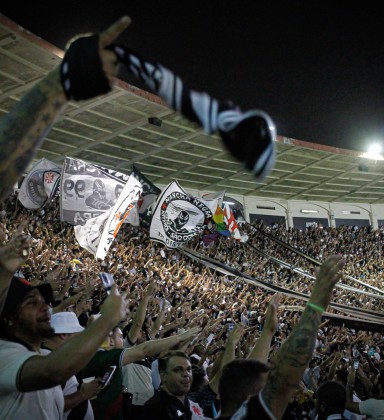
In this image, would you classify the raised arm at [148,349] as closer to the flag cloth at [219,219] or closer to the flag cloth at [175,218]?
the flag cloth at [175,218]

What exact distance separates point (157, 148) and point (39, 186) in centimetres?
777

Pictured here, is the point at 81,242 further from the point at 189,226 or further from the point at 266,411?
the point at 266,411

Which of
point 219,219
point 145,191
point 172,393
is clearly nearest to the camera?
point 172,393

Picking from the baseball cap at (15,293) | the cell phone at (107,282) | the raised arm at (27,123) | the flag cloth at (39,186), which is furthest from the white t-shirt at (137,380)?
the flag cloth at (39,186)

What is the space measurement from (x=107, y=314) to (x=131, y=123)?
1724cm

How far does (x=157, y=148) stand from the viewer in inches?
813

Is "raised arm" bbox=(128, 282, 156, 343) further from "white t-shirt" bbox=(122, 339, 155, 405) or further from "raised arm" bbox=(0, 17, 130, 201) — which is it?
"raised arm" bbox=(0, 17, 130, 201)

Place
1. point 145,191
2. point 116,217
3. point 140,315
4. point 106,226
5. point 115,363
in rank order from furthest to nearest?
point 145,191 < point 116,217 < point 106,226 < point 140,315 < point 115,363

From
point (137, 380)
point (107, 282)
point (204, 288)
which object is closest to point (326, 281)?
point (107, 282)

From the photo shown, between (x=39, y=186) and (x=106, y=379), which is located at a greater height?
(x=39, y=186)

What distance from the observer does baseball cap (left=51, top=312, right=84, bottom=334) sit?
9.83ft

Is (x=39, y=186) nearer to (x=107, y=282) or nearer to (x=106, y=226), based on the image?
(x=106, y=226)

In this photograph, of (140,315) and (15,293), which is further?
(140,315)

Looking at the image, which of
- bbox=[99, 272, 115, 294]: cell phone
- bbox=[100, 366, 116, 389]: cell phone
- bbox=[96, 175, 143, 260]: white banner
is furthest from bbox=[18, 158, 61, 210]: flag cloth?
bbox=[99, 272, 115, 294]: cell phone
